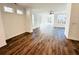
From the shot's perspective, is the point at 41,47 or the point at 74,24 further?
the point at 74,24

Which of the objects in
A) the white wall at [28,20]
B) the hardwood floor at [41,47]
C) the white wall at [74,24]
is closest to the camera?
the hardwood floor at [41,47]

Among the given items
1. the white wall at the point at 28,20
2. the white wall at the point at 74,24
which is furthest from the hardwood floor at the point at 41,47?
the white wall at the point at 28,20

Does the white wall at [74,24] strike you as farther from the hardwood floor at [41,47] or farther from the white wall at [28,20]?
the white wall at [28,20]

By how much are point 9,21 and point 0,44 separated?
4.84 feet

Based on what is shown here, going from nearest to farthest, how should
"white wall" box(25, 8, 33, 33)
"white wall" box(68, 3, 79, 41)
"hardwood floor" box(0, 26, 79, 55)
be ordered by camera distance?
"hardwood floor" box(0, 26, 79, 55), "white wall" box(68, 3, 79, 41), "white wall" box(25, 8, 33, 33)

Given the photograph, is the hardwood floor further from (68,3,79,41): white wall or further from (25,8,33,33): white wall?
(25,8,33,33): white wall

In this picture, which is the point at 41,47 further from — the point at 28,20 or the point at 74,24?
the point at 28,20

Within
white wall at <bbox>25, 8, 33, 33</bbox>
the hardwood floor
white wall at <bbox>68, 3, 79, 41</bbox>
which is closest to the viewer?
the hardwood floor

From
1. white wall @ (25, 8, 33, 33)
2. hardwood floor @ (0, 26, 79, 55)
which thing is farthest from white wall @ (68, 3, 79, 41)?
white wall @ (25, 8, 33, 33)

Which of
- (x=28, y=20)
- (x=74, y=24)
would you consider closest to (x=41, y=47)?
(x=74, y=24)

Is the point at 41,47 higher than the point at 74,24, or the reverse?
the point at 74,24

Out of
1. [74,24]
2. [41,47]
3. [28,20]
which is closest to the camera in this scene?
[41,47]

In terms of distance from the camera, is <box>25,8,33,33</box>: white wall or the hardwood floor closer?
the hardwood floor
